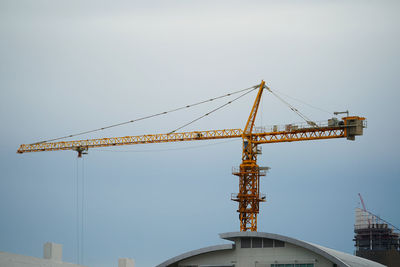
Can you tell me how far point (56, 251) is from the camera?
196 ft

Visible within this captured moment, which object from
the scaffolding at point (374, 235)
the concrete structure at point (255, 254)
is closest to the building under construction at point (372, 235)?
the scaffolding at point (374, 235)

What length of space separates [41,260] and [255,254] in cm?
1927

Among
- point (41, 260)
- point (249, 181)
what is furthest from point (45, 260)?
point (249, 181)

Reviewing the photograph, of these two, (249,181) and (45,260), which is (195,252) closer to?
(45,260)

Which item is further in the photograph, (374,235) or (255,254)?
(374,235)

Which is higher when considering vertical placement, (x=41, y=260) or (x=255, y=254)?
(x=255, y=254)

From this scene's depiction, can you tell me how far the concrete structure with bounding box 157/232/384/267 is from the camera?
6419 cm

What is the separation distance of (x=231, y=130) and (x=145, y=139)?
74.7 ft

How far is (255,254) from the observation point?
65.8 meters

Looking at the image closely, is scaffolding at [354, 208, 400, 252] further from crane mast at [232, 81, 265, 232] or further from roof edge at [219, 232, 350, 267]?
roof edge at [219, 232, 350, 267]

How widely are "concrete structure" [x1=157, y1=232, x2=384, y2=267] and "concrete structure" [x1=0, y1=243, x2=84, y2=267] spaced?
10052 mm

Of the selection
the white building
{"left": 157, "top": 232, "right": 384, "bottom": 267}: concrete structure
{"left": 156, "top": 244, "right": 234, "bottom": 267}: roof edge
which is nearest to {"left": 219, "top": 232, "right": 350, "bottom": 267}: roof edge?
{"left": 157, "top": 232, "right": 384, "bottom": 267}: concrete structure

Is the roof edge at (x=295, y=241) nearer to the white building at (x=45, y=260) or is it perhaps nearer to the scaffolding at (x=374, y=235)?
the white building at (x=45, y=260)

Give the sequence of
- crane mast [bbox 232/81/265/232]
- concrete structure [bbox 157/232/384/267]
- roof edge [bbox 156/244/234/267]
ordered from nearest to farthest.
A: concrete structure [bbox 157/232/384/267], roof edge [bbox 156/244/234/267], crane mast [bbox 232/81/265/232]
